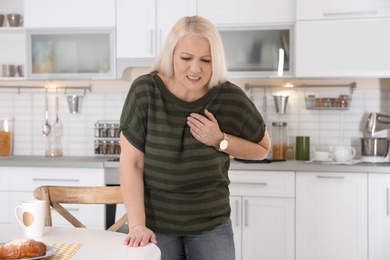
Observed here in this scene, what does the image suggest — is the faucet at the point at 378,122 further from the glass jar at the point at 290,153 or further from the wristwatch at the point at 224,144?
the wristwatch at the point at 224,144

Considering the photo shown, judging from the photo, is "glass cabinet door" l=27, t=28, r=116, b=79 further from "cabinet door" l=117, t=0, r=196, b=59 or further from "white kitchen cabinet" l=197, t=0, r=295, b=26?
"white kitchen cabinet" l=197, t=0, r=295, b=26

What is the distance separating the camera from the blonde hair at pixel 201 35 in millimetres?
1749

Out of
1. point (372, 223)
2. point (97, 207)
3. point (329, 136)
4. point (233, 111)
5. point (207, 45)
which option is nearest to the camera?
point (207, 45)

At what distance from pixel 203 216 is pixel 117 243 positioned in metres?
0.32

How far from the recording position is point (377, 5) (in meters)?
3.70

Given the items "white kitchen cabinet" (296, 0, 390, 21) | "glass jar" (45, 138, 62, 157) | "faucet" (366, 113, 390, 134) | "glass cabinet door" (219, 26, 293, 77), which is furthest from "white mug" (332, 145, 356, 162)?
"glass jar" (45, 138, 62, 157)

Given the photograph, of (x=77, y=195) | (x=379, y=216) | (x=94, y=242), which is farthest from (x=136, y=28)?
(x=94, y=242)

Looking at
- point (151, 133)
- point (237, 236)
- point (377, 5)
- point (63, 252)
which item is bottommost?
point (237, 236)

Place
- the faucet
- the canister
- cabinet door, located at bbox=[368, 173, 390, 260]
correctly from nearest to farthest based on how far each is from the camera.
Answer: cabinet door, located at bbox=[368, 173, 390, 260] → the faucet → the canister

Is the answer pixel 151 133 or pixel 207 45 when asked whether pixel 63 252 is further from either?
pixel 207 45

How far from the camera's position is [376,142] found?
379 centimetres

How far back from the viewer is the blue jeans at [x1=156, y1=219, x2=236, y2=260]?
1788mm

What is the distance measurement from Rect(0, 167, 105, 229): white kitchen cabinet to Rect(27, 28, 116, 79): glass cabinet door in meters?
0.70

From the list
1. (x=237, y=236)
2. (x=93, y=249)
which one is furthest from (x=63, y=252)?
(x=237, y=236)
